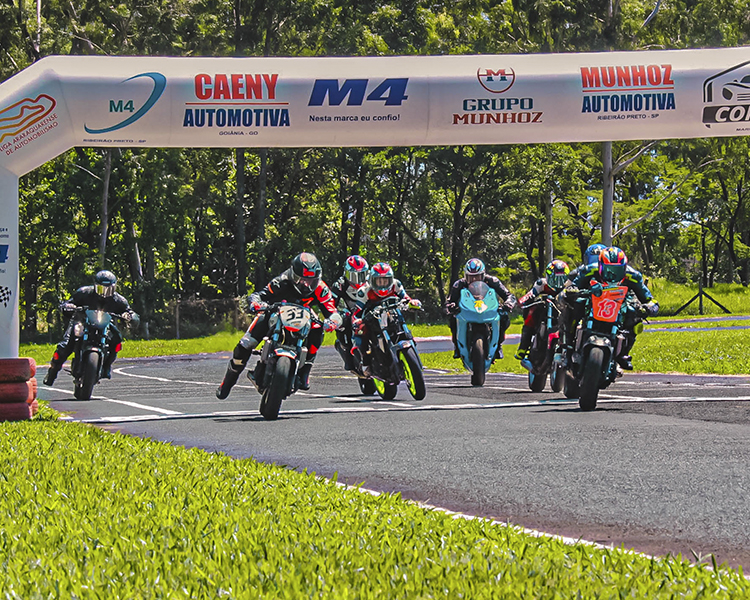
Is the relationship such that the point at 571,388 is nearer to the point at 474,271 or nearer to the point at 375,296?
the point at 474,271

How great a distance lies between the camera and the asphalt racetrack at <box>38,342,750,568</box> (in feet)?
19.2

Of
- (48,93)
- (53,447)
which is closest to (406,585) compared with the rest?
(53,447)

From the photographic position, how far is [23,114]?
11.4m

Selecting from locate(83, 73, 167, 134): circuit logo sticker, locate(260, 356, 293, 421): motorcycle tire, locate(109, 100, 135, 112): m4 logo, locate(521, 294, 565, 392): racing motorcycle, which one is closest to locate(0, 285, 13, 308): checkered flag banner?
locate(83, 73, 167, 134): circuit logo sticker

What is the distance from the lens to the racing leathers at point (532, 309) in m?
14.4

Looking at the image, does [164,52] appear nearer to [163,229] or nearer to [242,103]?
[163,229]

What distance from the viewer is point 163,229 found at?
4434 cm

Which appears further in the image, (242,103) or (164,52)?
(164,52)

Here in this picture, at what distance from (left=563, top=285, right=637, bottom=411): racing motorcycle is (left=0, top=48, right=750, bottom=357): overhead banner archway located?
2219mm

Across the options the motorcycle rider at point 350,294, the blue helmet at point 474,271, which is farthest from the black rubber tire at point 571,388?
the motorcycle rider at point 350,294

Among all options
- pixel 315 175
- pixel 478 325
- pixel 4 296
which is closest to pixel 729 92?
pixel 478 325

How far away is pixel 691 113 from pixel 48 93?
7.74m

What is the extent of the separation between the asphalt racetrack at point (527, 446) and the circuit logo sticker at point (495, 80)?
12.9 feet

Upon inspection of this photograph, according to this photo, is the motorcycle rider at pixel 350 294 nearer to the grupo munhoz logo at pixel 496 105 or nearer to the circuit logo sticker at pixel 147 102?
the grupo munhoz logo at pixel 496 105
